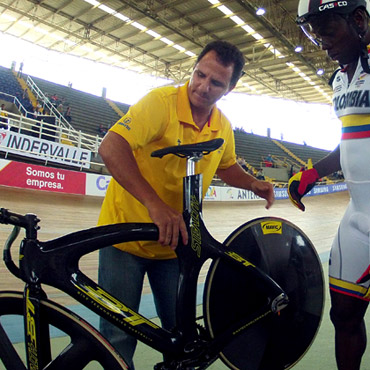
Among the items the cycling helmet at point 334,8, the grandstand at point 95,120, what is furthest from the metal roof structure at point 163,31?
the cycling helmet at point 334,8

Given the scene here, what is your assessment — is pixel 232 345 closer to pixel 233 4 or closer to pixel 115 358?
pixel 115 358

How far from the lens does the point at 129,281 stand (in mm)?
1196

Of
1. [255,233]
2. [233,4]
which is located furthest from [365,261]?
[233,4]

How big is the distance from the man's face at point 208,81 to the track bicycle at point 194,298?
0.27 meters

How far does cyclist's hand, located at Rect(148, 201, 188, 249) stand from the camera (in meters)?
0.94

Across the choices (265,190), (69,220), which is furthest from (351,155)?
(69,220)

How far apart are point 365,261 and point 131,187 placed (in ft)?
2.84


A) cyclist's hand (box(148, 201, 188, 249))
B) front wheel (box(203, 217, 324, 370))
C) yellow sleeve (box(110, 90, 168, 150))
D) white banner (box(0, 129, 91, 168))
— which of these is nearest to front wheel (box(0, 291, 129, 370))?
cyclist's hand (box(148, 201, 188, 249))

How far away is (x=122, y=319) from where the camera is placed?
0.94m

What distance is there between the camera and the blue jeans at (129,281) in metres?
1.14

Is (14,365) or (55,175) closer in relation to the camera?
(14,365)

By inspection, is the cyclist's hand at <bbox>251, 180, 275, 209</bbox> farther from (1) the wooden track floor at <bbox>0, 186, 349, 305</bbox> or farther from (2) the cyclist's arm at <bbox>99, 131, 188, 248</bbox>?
(1) the wooden track floor at <bbox>0, 186, 349, 305</bbox>

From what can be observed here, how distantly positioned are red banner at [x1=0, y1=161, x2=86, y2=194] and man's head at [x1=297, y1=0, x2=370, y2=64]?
654 centimetres

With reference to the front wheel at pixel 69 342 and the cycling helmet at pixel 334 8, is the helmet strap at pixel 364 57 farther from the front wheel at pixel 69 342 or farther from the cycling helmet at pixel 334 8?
the front wheel at pixel 69 342
